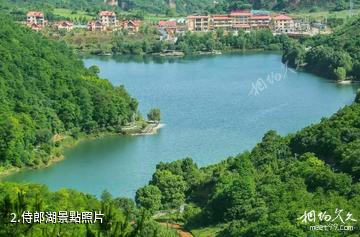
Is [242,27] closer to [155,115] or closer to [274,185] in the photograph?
[155,115]

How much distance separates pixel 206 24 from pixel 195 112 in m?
24.1

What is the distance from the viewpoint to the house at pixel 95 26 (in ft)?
147

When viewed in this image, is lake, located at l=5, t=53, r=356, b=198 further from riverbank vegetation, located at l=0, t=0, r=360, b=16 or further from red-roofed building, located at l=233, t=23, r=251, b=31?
riverbank vegetation, located at l=0, t=0, r=360, b=16

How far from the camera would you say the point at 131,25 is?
46000 millimetres

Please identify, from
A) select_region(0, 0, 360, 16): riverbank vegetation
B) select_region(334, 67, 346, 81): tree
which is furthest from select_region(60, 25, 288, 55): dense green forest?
select_region(334, 67, 346, 81): tree

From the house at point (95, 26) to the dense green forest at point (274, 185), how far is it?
2996cm

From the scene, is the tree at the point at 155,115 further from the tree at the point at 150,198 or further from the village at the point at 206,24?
the village at the point at 206,24

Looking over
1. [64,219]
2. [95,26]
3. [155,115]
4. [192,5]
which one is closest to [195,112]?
[155,115]

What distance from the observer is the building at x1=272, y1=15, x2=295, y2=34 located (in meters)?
46.5

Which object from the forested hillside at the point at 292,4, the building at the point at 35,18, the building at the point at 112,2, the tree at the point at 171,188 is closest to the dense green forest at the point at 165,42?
the building at the point at 35,18

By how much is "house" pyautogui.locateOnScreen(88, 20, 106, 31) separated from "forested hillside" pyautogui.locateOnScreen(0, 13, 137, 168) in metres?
19.4

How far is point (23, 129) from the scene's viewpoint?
1903 cm

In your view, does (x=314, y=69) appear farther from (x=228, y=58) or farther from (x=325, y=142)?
(x=325, y=142)

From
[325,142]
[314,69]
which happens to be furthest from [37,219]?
[314,69]
